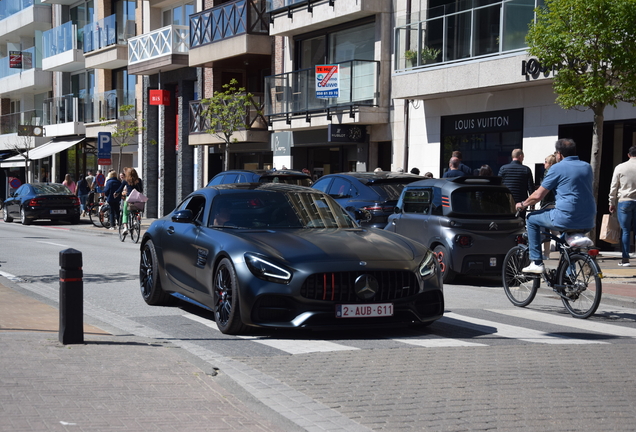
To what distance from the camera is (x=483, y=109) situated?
2139 centimetres

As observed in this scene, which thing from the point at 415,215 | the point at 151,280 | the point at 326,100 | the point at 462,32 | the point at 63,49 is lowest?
the point at 151,280

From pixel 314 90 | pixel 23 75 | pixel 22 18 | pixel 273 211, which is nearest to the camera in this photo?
pixel 273 211

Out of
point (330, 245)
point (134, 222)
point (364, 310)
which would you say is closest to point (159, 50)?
point (134, 222)

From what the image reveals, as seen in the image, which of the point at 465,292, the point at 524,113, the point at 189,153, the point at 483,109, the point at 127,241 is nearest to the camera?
the point at 465,292

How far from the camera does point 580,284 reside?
9641 millimetres

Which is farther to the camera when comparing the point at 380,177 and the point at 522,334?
the point at 380,177

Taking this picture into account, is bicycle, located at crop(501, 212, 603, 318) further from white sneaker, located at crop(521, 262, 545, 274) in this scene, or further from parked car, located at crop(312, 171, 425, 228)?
parked car, located at crop(312, 171, 425, 228)

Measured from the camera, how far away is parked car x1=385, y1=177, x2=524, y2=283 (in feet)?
41.8

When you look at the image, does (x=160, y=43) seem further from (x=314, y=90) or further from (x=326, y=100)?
(x=326, y=100)

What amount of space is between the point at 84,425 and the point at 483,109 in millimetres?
17618

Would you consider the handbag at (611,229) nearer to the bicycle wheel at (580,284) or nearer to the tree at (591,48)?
the tree at (591,48)

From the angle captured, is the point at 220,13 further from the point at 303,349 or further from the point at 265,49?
the point at 303,349

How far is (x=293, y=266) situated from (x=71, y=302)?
1.88m

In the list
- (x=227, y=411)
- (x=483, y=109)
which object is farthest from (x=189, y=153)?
(x=227, y=411)
